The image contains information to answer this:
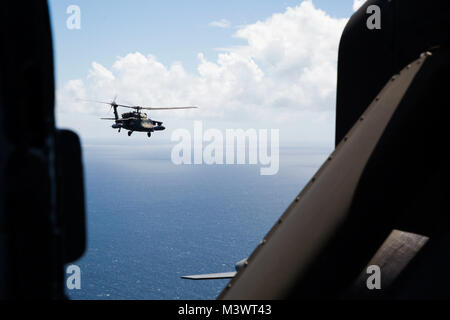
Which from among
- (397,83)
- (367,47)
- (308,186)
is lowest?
(308,186)

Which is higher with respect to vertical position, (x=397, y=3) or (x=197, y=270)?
(x=397, y=3)

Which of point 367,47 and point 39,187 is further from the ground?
point 367,47

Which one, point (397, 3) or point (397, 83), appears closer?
point (397, 83)

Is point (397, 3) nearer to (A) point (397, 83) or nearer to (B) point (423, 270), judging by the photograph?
(A) point (397, 83)
